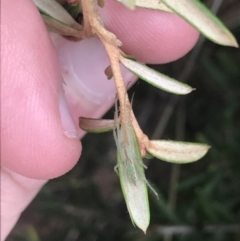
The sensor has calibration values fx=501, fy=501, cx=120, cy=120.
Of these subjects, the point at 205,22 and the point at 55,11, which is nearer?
the point at 205,22

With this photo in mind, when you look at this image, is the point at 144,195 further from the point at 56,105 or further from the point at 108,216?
the point at 108,216

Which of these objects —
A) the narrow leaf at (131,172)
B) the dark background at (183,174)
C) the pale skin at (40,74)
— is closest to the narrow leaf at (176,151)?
the narrow leaf at (131,172)

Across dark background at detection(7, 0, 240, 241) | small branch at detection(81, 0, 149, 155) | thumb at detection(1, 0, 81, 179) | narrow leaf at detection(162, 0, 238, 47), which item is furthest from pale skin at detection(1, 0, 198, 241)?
dark background at detection(7, 0, 240, 241)

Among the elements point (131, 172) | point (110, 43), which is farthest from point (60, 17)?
point (131, 172)

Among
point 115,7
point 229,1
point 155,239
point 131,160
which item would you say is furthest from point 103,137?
point 131,160

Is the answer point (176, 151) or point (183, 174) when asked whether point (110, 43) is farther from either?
point (183, 174)

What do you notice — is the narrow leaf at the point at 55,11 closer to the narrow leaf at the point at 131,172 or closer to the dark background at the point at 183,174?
the narrow leaf at the point at 131,172
